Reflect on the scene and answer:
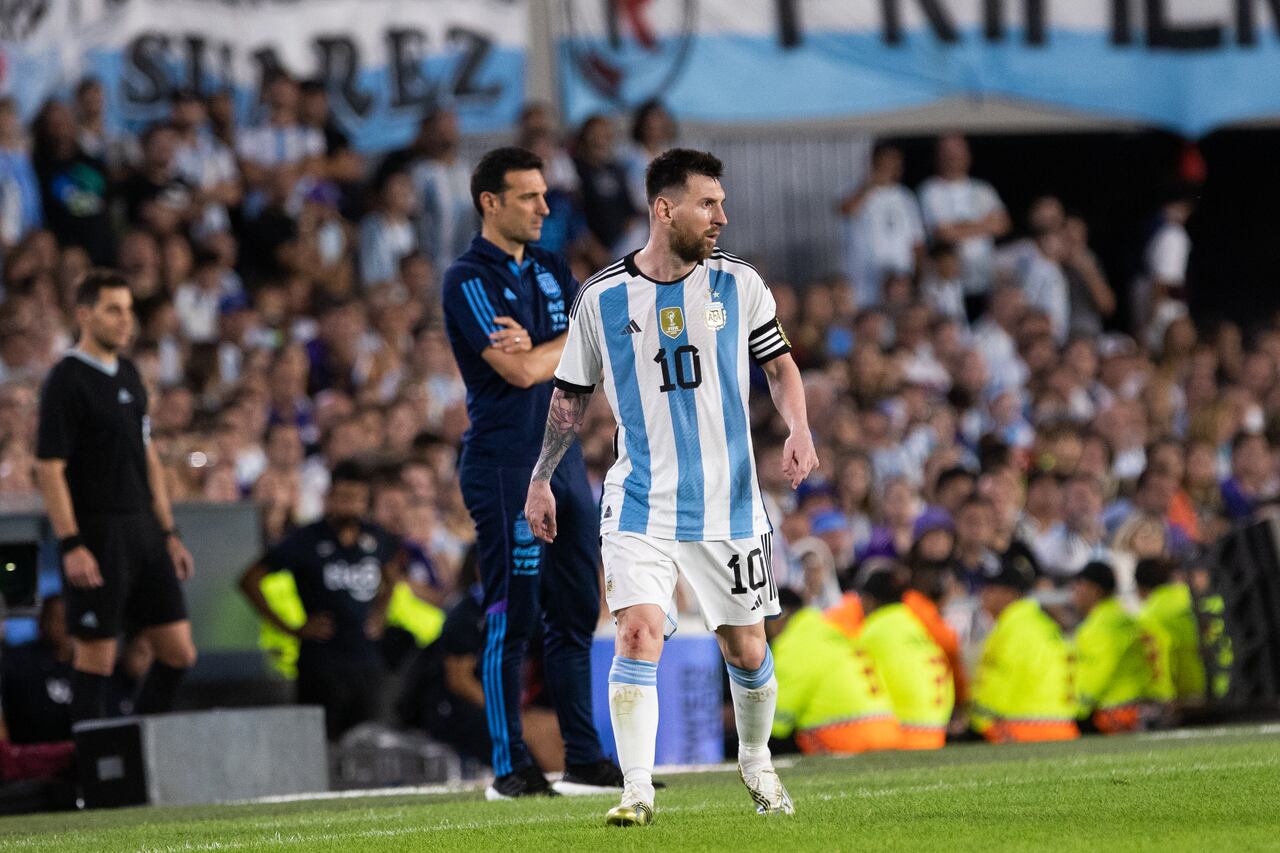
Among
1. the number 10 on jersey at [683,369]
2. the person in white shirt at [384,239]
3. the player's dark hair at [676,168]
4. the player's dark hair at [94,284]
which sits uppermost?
the person in white shirt at [384,239]

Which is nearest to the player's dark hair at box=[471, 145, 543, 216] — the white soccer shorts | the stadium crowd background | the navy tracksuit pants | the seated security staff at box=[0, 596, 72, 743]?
the navy tracksuit pants

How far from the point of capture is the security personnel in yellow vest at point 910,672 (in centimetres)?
1214

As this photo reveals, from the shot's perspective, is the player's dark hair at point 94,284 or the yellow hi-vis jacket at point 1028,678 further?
the yellow hi-vis jacket at point 1028,678

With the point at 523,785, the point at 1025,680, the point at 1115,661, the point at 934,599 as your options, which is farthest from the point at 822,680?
the point at 523,785

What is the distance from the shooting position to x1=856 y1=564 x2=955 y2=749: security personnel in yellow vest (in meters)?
12.1

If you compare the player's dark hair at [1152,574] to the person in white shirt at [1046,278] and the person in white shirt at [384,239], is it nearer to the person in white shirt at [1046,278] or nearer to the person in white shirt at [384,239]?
the person in white shirt at [1046,278]

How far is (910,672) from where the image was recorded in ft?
39.7

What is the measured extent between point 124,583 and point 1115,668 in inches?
241

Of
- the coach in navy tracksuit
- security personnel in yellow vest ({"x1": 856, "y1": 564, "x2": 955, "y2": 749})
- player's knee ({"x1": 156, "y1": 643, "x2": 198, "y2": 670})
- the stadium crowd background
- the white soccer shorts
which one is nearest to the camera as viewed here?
the white soccer shorts

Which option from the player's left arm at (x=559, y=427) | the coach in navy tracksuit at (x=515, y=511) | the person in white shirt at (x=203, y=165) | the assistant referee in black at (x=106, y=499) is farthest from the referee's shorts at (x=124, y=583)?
the person in white shirt at (x=203, y=165)

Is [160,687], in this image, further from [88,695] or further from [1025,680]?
[1025,680]

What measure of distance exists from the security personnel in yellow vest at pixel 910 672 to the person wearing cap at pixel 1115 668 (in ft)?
3.74

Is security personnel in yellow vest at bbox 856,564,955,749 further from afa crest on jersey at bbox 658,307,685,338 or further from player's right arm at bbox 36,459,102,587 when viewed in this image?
afa crest on jersey at bbox 658,307,685,338

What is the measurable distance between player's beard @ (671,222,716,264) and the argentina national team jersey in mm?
89
